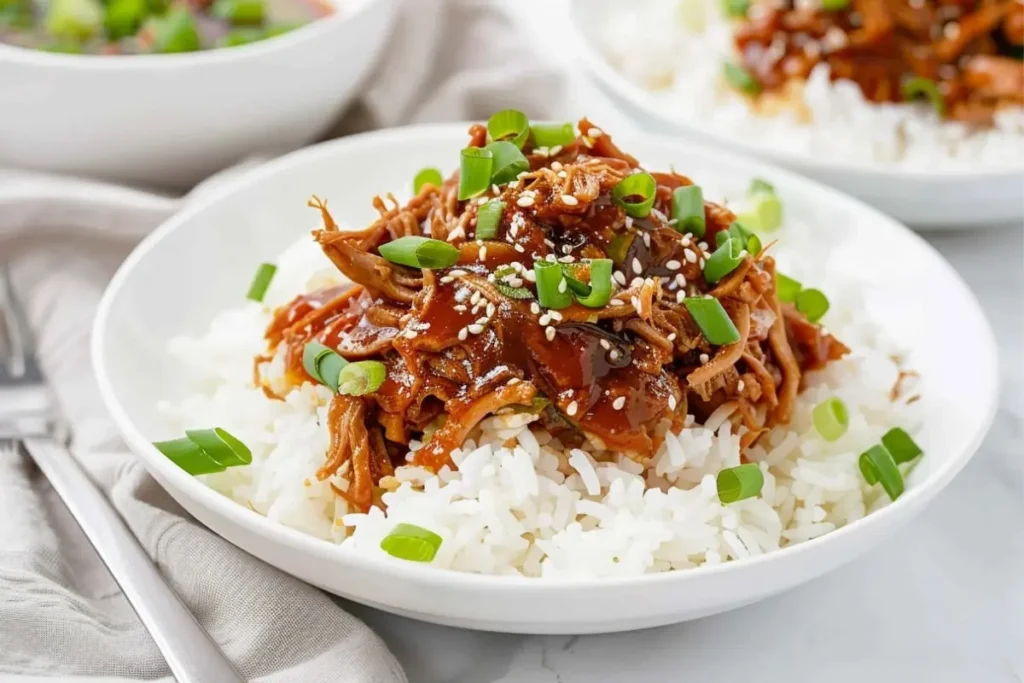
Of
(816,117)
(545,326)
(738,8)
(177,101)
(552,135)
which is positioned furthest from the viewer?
(738,8)

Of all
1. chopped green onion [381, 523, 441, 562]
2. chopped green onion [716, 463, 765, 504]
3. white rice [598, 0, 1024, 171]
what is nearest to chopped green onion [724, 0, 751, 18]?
white rice [598, 0, 1024, 171]

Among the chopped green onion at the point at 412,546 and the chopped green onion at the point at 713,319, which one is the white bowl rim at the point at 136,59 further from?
the chopped green onion at the point at 412,546

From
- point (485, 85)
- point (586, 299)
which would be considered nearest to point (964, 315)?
point (586, 299)

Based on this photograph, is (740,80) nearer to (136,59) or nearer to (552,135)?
(552,135)

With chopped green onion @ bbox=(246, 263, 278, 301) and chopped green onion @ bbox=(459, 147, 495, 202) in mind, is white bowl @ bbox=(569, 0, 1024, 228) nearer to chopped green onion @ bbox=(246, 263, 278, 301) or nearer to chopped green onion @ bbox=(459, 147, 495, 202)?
chopped green onion @ bbox=(459, 147, 495, 202)

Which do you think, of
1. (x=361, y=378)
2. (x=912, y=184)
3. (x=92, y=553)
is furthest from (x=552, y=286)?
(x=912, y=184)
